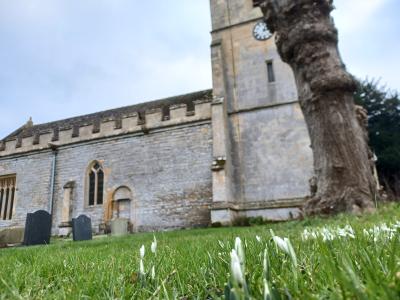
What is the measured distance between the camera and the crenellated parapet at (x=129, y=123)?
16516 mm

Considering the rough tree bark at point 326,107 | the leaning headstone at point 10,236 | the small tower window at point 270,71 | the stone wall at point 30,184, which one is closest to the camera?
the rough tree bark at point 326,107

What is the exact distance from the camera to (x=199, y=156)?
15.7 m

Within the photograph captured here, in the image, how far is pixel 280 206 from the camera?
48.3ft

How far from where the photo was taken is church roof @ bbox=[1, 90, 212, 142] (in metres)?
19.0

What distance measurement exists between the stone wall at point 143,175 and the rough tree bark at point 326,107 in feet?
28.4

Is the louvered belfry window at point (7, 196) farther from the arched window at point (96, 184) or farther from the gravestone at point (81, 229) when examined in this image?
the gravestone at point (81, 229)

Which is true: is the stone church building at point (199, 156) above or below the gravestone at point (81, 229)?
above

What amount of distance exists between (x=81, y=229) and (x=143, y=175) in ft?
19.2

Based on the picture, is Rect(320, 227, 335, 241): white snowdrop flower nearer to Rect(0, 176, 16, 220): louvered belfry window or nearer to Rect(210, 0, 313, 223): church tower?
Rect(210, 0, 313, 223): church tower

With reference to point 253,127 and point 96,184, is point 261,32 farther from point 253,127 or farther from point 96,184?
point 96,184

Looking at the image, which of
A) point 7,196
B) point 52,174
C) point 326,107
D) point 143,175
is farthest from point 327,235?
point 7,196

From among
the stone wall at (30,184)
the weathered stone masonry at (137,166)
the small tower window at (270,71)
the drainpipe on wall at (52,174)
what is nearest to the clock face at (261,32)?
the small tower window at (270,71)

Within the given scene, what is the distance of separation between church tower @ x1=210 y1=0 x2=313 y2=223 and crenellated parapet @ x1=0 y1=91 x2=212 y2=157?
1464mm

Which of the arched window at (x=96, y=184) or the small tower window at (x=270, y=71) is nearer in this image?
the small tower window at (x=270, y=71)
